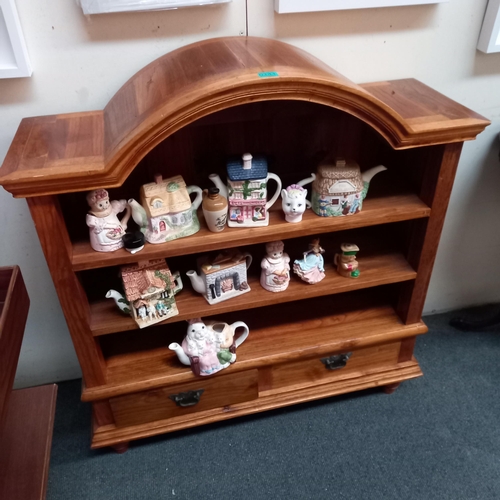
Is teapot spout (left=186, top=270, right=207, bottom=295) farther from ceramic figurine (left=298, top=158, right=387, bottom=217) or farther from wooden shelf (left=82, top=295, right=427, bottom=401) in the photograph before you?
ceramic figurine (left=298, top=158, right=387, bottom=217)

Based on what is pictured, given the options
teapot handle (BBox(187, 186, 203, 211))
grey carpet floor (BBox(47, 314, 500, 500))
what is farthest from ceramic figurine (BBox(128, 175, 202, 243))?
grey carpet floor (BBox(47, 314, 500, 500))

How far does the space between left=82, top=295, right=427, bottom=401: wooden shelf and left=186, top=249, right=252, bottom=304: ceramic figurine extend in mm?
197

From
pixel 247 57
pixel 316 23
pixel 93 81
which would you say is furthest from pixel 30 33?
pixel 316 23

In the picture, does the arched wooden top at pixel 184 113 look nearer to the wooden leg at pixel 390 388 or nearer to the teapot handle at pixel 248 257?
the teapot handle at pixel 248 257

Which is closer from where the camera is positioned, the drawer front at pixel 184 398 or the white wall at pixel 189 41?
the white wall at pixel 189 41

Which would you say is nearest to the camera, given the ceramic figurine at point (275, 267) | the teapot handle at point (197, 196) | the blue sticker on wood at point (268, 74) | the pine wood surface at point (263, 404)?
the blue sticker on wood at point (268, 74)

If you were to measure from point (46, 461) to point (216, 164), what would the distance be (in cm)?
81

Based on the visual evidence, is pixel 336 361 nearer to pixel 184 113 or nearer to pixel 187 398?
pixel 187 398

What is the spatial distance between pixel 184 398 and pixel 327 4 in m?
1.04

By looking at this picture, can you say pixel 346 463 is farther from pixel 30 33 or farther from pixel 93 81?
pixel 30 33

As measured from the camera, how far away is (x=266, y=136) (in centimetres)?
119

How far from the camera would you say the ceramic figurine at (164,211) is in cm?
102

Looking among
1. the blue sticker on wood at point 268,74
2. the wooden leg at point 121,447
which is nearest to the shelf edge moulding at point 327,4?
the blue sticker on wood at point 268,74

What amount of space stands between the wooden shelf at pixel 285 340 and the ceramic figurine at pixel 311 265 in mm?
190
